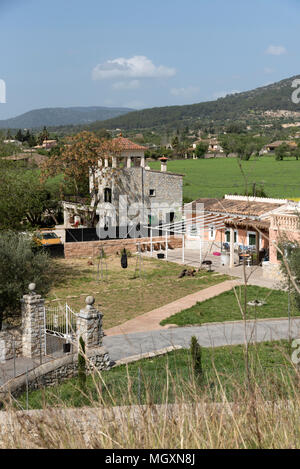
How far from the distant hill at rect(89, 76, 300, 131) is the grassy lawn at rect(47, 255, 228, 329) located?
131 metres

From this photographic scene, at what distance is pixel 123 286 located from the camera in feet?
82.4

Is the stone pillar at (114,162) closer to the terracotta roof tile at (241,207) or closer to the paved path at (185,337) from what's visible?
the terracotta roof tile at (241,207)

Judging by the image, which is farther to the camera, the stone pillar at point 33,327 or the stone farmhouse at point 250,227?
the stone farmhouse at point 250,227

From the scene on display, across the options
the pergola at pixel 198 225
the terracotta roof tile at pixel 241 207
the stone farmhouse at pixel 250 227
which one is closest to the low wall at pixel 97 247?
the pergola at pixel 198 225

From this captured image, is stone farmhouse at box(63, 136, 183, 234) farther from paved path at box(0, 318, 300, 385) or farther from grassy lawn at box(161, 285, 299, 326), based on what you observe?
paved path at box(0, 318, 300, 385)

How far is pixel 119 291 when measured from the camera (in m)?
24.1

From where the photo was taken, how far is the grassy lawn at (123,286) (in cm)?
2108

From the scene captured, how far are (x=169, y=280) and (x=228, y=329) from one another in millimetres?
9146

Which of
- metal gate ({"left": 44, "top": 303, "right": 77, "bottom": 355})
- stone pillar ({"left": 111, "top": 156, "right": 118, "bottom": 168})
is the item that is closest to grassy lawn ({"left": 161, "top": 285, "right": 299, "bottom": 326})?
metal gate ({"left": 44, "top": 303, "right": 77, "bottom": 355})

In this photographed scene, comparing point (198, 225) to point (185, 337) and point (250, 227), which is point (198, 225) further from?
point (185, 337)

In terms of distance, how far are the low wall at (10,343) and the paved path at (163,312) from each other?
3132 mm

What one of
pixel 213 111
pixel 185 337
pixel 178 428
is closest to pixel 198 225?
pixel 185 337

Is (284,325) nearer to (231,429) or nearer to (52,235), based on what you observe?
(231,429)

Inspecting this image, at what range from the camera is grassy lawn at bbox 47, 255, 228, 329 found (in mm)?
21078
